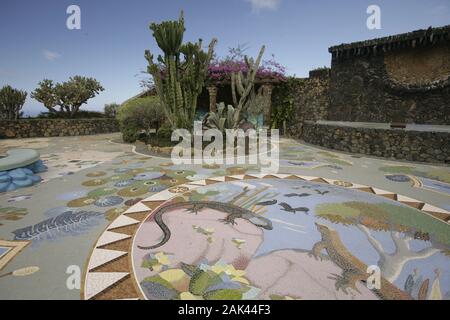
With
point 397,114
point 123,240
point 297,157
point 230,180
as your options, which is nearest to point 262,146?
point 297,157

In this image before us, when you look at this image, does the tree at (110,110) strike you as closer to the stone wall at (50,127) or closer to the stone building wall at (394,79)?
the stone wall at (50,127)

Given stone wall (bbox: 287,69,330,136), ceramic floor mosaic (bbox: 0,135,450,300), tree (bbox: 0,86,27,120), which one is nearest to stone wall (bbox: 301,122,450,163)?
ceramic floor mosaic (bbox: 0,135,450,300)

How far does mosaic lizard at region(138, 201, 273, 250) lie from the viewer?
3691 millimetres

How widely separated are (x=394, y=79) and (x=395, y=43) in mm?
1665

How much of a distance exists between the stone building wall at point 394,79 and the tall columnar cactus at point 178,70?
780 cm

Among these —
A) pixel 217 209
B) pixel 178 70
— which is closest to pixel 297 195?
pixel 217 209

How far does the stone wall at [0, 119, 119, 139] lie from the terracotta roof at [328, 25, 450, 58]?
15.7 metres

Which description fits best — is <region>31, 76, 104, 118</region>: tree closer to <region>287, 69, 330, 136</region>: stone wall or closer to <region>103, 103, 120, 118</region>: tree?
<region>103, 103, 120, 118</region>: tree

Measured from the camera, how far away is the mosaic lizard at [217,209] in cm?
369

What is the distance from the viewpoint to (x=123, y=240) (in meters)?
3.39

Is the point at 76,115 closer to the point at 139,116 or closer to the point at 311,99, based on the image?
the point at 139,116

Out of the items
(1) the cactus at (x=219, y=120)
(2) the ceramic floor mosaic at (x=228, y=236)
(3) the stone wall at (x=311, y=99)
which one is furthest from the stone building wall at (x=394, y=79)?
(2) the ceramic floor mosaic at (x=228, y=236)

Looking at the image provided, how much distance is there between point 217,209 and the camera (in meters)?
4.40

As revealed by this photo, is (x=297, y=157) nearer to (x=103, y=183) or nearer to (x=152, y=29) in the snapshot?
(x=103, y=183)
